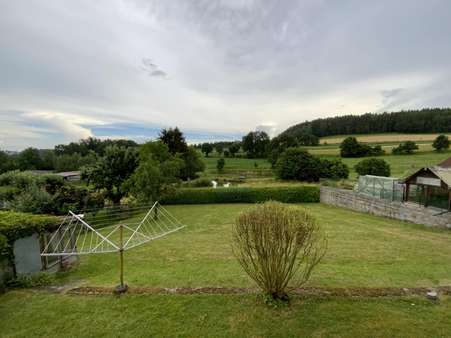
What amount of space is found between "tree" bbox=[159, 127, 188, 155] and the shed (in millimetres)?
18415

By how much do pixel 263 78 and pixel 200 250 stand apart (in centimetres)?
1151

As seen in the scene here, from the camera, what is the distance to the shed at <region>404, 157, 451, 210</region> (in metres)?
10.2

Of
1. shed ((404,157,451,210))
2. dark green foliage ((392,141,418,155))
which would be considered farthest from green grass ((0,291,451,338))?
dark green foliage ((392,141,418,155))

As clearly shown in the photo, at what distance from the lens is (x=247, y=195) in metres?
19.0

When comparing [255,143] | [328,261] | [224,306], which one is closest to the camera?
[224,306]

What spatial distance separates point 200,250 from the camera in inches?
291

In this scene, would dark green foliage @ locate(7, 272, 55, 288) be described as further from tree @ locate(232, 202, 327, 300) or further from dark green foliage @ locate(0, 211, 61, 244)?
tree @ locate(232, 202, 327, 300)

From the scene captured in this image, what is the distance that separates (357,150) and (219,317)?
4536 cm

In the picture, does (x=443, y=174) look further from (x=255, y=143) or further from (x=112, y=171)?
(x=255, y=143)

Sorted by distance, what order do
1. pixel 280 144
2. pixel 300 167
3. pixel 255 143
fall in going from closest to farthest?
pixel 300 167 → pixel 280 144 → pixel 255 143

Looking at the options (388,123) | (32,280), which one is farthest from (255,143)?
(32,280)

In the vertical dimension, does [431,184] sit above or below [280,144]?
below

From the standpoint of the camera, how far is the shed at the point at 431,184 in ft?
33.6

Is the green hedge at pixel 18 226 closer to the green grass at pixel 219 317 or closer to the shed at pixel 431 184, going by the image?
the green grass at pixel 219 317
